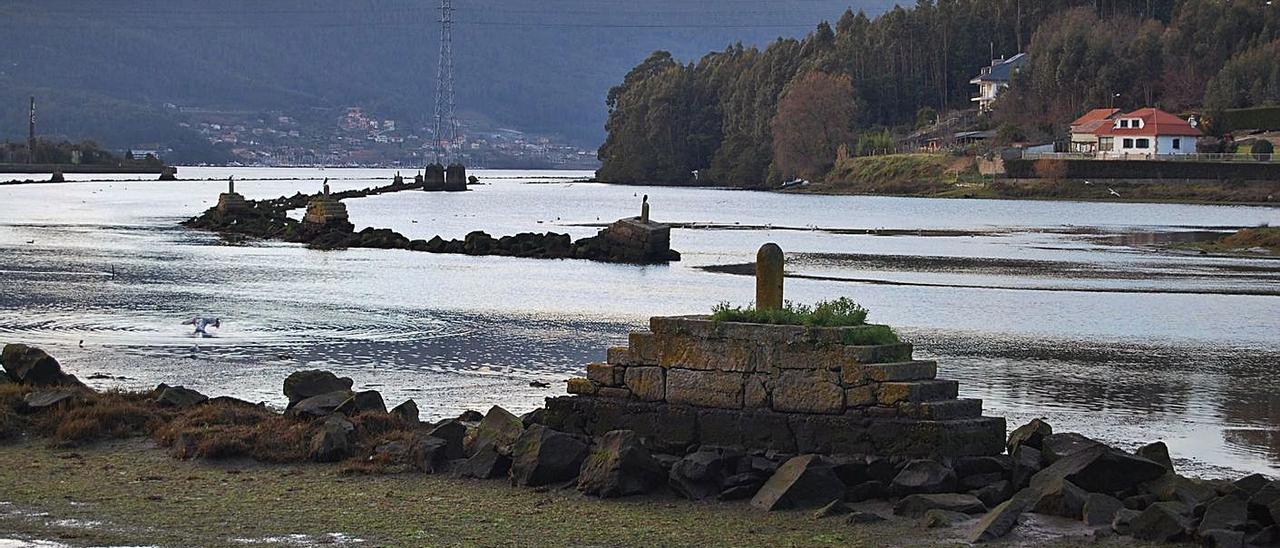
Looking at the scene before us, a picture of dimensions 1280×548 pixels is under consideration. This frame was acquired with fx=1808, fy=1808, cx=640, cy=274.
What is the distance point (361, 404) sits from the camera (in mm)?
18172

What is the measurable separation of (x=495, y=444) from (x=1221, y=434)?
7.98 m

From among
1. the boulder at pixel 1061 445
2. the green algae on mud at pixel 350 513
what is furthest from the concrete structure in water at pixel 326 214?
the boulder at pixel 1061 445

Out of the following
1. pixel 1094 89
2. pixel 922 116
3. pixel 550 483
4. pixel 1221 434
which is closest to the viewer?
pixel 550 483

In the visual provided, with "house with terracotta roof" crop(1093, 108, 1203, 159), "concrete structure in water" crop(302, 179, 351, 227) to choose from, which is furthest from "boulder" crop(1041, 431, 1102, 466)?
"house with terracotta roof" crop(1093, 108, 1203, 159)

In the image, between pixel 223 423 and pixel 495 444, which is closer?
pixel 495 444

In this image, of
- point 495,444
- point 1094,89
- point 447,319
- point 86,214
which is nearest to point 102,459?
point 495,444

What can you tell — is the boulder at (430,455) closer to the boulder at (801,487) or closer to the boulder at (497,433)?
the boulder at (497,433)

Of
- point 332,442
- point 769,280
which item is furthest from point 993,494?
point 332,442

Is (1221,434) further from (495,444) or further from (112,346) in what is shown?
(112,346)

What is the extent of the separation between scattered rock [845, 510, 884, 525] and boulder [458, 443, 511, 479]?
11.0 ft

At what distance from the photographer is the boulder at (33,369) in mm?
19906

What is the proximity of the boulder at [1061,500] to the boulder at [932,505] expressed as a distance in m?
0.45

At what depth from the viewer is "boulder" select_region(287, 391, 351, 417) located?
59.4ft

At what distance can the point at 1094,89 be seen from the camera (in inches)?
6240
